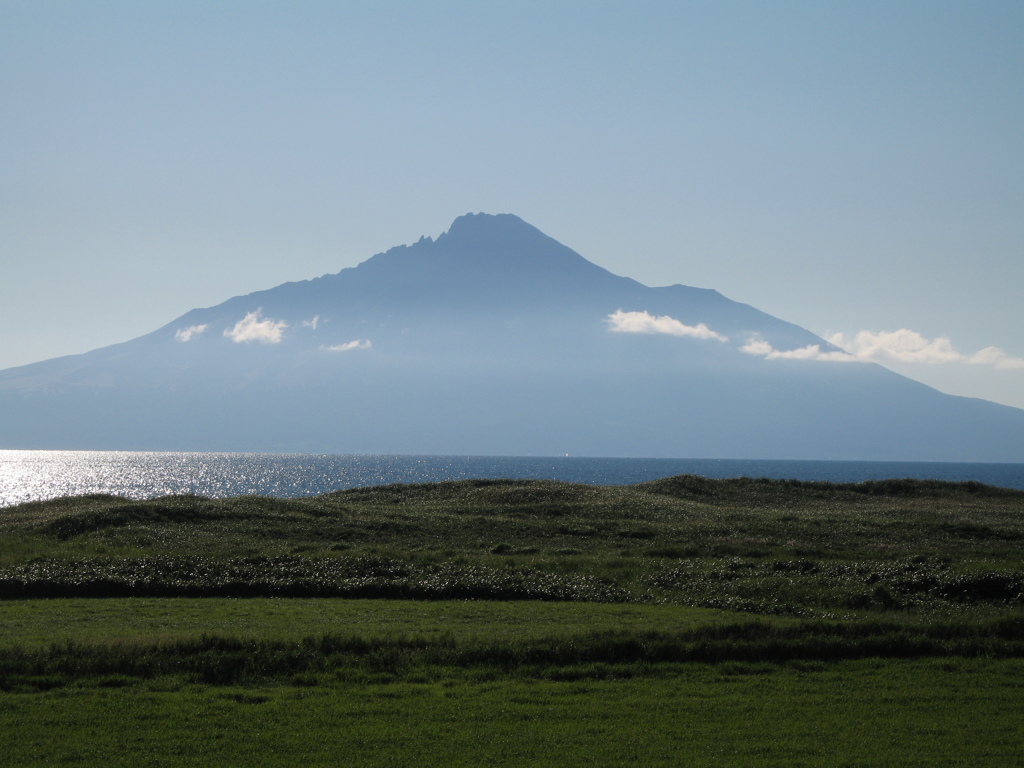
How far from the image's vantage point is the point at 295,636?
845 inches

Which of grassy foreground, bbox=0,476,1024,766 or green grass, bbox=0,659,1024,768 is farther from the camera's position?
grassy foreground, bbox=0,476,1024,766

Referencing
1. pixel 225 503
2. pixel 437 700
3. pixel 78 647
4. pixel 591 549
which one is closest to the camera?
pixel 437 700

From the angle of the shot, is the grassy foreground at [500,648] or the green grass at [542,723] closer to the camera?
the green grass at [542,723]

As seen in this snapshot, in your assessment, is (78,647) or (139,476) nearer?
(78,647)

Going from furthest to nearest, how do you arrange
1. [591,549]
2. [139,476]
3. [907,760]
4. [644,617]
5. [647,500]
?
[139,476] → [647,500] → [591,549] → [644,617] → [907,760]

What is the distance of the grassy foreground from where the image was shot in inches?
600

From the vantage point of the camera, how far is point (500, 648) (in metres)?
20.7

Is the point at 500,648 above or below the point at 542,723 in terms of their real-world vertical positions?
above

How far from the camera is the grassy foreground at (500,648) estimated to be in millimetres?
15250

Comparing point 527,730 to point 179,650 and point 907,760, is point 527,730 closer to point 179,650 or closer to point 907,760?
point 907,760

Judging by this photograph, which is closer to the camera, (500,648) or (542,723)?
(542,723)

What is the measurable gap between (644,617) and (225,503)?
3467 centimetres

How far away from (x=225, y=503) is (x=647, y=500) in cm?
3108

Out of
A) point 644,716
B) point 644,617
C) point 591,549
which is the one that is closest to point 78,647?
point 644,716
